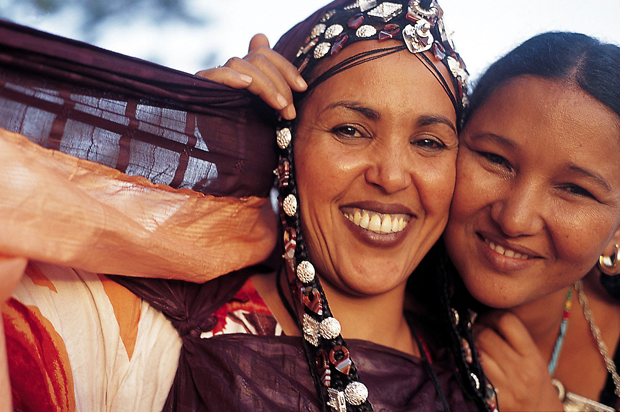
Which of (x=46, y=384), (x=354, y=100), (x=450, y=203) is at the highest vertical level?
(x=354, y=100)

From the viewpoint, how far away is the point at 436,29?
203cm

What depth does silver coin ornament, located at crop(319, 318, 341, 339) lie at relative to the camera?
179cm

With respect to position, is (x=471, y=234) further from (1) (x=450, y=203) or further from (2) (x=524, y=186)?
(2) (x=524, y=186)

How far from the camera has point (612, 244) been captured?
2.23m

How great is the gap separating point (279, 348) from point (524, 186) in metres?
1.13

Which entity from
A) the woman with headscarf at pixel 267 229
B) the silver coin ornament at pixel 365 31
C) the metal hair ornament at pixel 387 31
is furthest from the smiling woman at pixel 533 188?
the silver coin ornament at pixel 365 31

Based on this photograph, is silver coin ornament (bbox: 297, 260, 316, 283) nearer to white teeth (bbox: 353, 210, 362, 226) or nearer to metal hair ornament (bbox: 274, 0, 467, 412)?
metal hair ornament (bbox: 274, 0, 467, 412)

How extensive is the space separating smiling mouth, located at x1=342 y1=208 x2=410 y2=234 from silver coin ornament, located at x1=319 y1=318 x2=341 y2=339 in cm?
38

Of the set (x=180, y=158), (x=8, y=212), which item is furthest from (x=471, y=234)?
Result: (x=8, y=212)

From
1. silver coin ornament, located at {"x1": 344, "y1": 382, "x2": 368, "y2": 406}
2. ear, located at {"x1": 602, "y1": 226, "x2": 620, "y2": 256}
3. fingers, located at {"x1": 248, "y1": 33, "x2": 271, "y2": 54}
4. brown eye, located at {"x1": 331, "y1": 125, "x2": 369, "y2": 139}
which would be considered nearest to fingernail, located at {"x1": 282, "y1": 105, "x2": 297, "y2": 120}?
brown eye, located at {"x1": 331, "y1": 125, "x2": 369, "y2": 139}

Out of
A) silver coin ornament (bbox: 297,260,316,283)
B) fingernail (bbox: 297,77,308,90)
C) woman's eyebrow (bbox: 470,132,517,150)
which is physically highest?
woman's eyebrow (bbox: 470,132,517,150)

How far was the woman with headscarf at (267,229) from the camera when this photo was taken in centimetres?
146

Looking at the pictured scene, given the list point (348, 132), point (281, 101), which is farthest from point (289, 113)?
point (348, 132)

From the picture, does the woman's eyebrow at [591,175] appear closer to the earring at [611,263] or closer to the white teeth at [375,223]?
the earring at [611,263]
